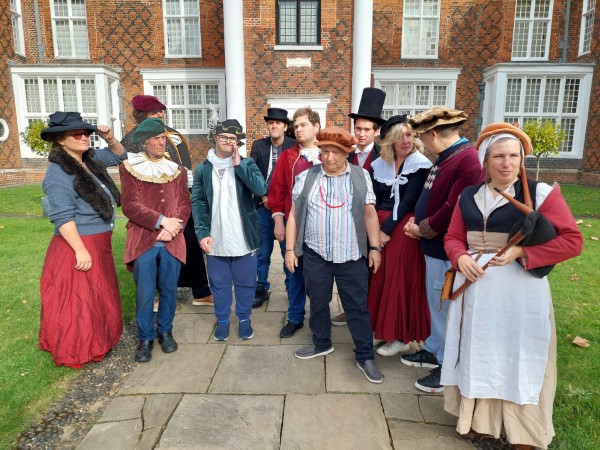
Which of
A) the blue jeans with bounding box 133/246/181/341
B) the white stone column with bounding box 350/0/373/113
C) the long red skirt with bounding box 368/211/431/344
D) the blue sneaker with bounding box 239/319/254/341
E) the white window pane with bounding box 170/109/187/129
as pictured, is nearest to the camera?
the long red skirt with bounding box 368/211/431/344

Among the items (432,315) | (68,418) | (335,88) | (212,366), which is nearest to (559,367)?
(432,315)

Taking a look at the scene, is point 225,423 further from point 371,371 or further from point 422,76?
point 422,76

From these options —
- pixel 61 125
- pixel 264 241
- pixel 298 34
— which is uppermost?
pixel 298 34

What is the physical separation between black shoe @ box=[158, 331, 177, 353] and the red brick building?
46.9 feet

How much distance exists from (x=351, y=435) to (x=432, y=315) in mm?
1081

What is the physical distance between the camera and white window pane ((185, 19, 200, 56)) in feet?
56.3

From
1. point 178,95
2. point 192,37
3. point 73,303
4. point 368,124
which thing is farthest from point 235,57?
point 73,303

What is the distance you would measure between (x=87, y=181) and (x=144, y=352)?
4.82 feet

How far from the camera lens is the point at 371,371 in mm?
3193

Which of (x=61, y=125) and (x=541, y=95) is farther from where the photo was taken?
(x=541, y=95)

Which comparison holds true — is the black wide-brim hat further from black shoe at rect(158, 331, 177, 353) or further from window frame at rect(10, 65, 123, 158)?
window frame at rect(10, 65, 123, 158)

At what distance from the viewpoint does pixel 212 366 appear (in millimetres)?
3434

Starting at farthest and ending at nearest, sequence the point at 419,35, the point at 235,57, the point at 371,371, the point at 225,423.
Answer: the point at 419,35 → the point at 235,57 → the point at 371,371 → the point at 225,423

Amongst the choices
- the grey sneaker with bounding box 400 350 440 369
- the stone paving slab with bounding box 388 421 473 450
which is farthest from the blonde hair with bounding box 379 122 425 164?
the stone paving slab with bounding box 388 421 473 450
